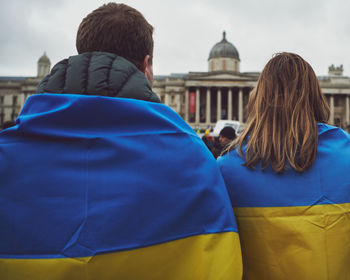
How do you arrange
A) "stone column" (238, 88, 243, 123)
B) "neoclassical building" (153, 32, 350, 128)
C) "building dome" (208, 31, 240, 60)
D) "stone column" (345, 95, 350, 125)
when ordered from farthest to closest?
"building dome" (208, 31, 240, 60)
"stone column" (345, 95, 350, 125)
"stone column" (238, 88, 243, 123)
"neoclassical building" (153, 32, 350, 128)

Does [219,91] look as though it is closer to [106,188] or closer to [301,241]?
[301,241]

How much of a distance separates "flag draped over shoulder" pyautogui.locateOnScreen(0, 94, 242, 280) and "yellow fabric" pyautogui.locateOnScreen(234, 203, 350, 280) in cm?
45

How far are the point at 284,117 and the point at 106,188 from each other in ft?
4.59

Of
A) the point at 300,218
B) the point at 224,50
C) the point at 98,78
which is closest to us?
the point at 98,78

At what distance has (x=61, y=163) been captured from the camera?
4.48 ft

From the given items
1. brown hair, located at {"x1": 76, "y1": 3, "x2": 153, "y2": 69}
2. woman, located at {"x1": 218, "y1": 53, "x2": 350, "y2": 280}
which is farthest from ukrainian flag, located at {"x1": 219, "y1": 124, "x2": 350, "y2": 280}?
brown hair, located at {"x1": 76, "y1": 3, "x2": 153, "y2": 69}

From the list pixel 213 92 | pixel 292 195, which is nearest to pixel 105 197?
pixel 292 195

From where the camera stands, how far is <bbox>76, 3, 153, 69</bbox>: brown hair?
5.63 ft

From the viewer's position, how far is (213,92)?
5100cm

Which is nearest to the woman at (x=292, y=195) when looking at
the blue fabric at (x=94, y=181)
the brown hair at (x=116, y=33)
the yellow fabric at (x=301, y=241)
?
the yellow fabric at (x=301, y=241)

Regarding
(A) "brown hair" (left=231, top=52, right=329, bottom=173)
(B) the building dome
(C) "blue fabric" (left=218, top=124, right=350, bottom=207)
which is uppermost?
(B) the building dome

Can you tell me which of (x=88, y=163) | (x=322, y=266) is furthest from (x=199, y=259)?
(x=322, y=266)

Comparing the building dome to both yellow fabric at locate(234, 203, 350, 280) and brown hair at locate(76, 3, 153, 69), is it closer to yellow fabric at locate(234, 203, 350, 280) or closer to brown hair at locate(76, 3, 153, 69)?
brown hair at locate(76, 3, 153, 69)

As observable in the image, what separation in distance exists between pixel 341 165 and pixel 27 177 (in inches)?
74.8
